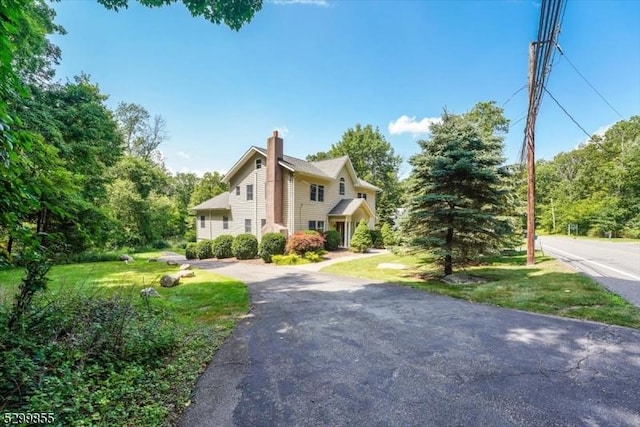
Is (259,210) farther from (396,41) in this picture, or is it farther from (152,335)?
(152,335)

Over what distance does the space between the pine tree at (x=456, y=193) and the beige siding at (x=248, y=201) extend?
13003 millimetres

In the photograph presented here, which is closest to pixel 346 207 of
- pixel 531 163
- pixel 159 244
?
pixel 531 163

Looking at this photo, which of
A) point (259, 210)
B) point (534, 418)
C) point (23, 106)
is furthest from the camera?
point (259, 210)

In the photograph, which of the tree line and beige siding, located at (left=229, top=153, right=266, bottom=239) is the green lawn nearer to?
beige siding, located at (left=229, top=153, right=266, bottom=239)

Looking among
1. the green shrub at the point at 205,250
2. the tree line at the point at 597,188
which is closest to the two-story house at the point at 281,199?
the green shrub at the point at 205,250

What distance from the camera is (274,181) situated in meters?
19.2

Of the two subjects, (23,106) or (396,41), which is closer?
(23,106)

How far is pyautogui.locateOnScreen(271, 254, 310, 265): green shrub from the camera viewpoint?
617 inches

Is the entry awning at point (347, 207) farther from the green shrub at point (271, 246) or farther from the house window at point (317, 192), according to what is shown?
the green shrub at point (271, 246)

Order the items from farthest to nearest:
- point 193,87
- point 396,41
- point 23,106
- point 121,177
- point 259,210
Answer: point 121,177 → point 259,210 → point 193,87 → point 396,41 → point 23,106

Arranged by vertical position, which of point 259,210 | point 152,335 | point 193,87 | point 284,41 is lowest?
point 152,335

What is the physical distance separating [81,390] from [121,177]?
31794 mm

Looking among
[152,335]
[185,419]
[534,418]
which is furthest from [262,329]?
[534,418]

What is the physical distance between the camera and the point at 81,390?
2801mm
